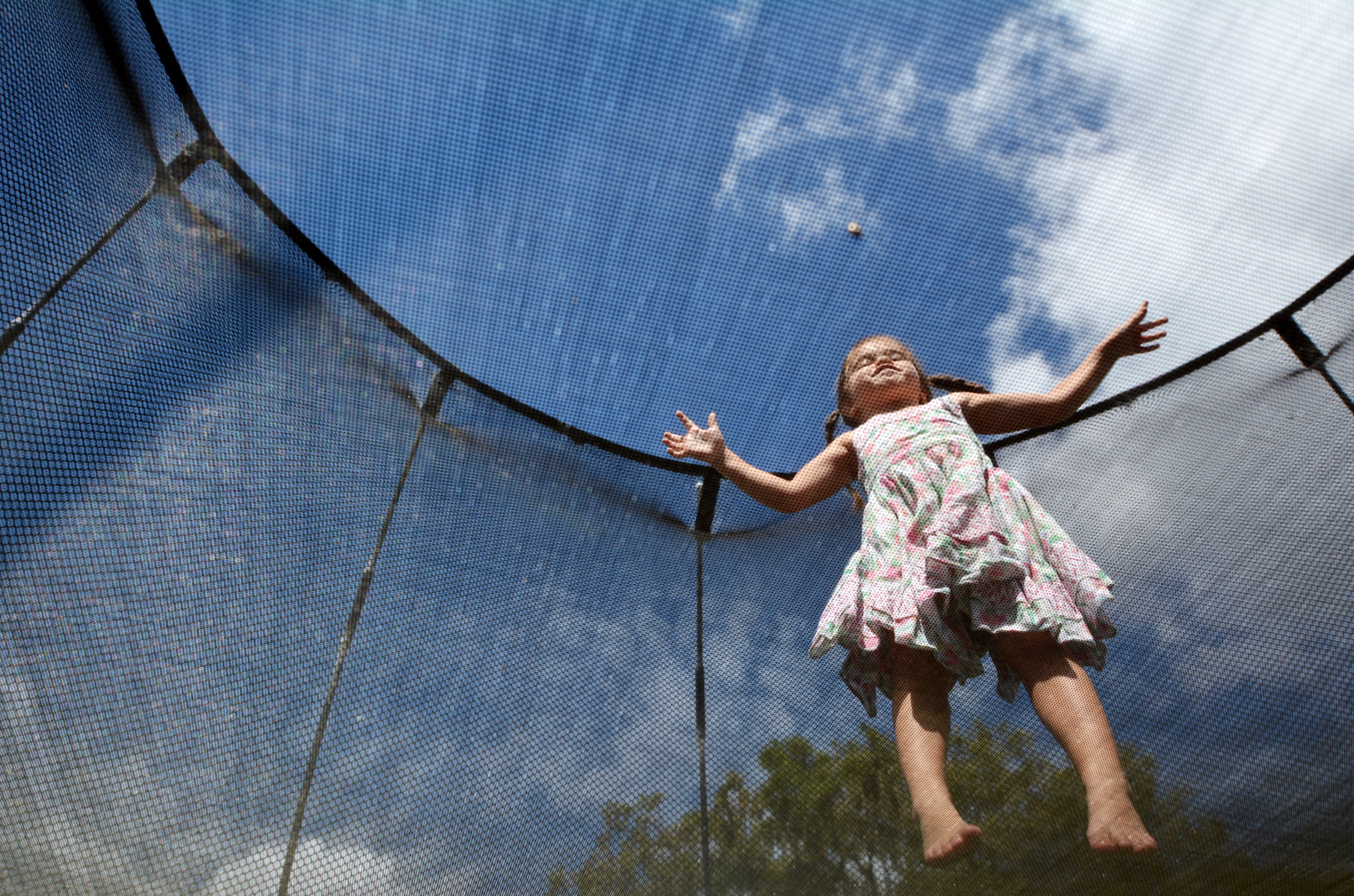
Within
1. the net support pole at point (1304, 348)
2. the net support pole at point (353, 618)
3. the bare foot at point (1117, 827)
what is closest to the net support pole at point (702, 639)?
the net support pole at point (353, 618)

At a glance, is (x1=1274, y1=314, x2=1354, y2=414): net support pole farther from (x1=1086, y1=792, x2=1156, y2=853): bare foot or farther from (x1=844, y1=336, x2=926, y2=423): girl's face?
(x1=1086, y1=792, x2=1156, y2=853): bare foot

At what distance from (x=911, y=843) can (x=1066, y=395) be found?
0.77 meters

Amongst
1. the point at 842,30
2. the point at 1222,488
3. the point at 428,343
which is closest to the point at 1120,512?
the point at 1222,488

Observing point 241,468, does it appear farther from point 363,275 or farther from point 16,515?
point 363,275

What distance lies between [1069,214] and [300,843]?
1.49m

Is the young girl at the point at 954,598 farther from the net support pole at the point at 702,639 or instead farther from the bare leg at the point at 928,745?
the net support pole at the point at 702,639

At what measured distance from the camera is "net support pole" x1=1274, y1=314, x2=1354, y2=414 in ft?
4.84

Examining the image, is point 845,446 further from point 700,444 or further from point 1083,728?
point 1083,728

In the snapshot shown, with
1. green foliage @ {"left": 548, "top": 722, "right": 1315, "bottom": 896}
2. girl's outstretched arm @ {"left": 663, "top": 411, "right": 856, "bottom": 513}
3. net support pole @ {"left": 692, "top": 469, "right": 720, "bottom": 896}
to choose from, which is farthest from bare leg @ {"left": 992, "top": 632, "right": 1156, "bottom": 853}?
net support pole @ {"left": 692, "top": 469, "right": 720, "bottom": 896}

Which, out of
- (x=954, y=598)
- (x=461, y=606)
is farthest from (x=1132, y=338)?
(x=461, y=606)

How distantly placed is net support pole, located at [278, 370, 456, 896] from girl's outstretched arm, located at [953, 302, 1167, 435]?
88 cm

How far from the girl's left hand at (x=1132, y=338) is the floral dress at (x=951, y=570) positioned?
275 mm

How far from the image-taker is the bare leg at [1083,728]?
745 millimetres

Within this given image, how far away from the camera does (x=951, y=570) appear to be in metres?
0.87
